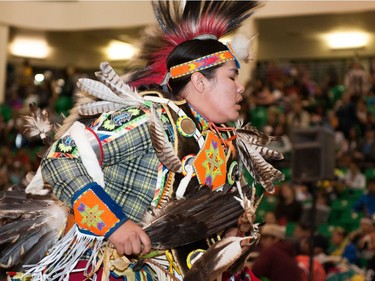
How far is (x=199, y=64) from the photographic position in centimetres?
294

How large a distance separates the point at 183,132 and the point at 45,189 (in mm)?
674

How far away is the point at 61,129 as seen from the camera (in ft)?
10.0

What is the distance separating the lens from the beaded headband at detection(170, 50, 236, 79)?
294cm

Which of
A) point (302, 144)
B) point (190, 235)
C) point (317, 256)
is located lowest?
point (317, 256)

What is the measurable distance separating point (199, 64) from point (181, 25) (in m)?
0.22

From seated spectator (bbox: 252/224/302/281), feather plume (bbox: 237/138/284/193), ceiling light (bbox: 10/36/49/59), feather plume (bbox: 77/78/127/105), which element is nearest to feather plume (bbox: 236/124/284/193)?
feather plume (bbox: 237/138/284/193)

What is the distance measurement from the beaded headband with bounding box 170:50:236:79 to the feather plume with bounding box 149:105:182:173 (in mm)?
289

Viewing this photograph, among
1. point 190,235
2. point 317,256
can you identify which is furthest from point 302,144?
point 190,235

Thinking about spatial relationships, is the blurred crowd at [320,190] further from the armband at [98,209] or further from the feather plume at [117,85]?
the armband at [98,209]

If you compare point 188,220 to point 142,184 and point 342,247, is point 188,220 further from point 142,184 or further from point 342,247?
point 342,247

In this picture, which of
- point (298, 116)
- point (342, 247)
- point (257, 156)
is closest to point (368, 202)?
point (342, 247)

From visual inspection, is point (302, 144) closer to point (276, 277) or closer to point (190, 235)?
point (276, 277)

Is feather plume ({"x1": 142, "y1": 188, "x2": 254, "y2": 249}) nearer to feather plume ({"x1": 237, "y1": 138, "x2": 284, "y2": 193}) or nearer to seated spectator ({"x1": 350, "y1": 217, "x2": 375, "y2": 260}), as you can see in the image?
feather plume ({"x1": 237, "y1": 138, "x2": 284, "y2": 193})

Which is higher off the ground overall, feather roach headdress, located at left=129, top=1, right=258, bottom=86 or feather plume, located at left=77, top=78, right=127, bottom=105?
feather roach headdress, located at left=129, top=1, right=258, bottom=86
